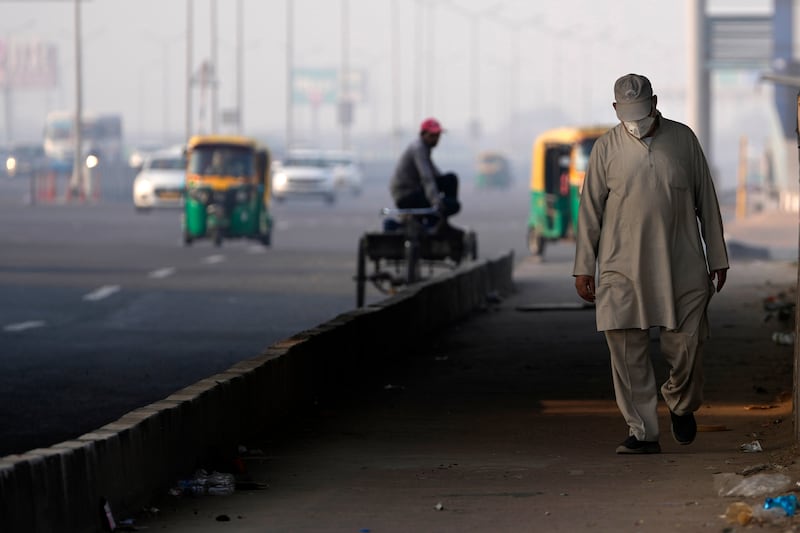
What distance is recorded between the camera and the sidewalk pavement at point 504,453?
798 cm

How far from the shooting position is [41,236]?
135 feet

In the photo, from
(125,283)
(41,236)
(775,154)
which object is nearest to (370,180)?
(775,154)

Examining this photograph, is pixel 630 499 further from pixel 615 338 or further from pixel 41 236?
pixel 41 236

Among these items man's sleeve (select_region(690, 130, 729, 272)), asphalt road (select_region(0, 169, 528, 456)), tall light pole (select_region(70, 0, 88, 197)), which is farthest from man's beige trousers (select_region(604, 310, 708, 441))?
tall light pole (select_region(70, 0, 88, 197))

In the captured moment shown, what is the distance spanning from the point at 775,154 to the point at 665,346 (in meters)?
58.6

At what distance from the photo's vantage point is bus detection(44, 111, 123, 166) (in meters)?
102

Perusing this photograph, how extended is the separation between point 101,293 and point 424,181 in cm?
638

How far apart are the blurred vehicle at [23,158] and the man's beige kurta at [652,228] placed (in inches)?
3255

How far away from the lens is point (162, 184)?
2133 inches

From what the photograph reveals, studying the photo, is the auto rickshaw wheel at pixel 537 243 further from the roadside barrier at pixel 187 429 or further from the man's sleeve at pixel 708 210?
the man's sleeve at pixel 708 210

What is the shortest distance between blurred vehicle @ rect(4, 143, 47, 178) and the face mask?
82.8 meters

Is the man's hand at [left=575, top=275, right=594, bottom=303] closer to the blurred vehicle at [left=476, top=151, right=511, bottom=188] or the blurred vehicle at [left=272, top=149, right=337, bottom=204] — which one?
the blurred vehicle at [left=272, top=149, right=337, bottom=204]

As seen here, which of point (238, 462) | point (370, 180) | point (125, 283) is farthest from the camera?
point (370, 180)

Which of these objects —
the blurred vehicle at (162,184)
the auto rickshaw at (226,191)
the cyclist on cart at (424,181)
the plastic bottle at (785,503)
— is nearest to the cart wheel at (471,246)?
the cyclist on cart at (424,181)
